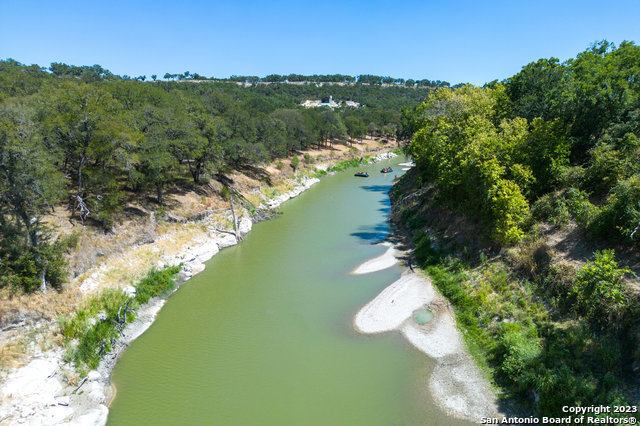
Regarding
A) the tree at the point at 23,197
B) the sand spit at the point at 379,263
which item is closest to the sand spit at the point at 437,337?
the sand spit at the point at 379,263

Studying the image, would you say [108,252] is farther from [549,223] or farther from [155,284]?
[549,223]

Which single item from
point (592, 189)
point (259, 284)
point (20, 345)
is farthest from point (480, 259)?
point (20, 345)

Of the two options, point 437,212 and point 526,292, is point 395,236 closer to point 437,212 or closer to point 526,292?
point 437,212

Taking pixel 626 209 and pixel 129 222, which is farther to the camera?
pixel 129 222

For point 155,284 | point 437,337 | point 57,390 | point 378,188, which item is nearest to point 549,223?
point 437,337

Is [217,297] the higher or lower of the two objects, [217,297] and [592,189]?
the lower

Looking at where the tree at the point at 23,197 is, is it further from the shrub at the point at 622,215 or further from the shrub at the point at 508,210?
the shrub at the point at 622,215
